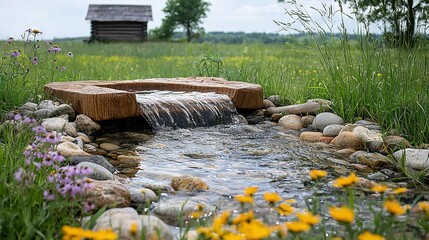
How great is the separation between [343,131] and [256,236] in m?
3.99

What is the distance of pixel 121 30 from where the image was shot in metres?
33.6

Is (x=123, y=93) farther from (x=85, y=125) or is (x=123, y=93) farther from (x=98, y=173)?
(x=98, y=173)

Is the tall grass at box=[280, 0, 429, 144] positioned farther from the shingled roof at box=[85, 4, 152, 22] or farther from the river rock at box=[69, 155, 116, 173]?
the shingled roof at box=[85, 4, 152, 22]

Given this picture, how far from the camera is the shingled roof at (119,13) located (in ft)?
108

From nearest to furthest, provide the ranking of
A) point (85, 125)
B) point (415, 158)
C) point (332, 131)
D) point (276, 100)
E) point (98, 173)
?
point (98, 173) < point (415, 158) < point (85, 125) < point (332, 131) < point (276, 100)

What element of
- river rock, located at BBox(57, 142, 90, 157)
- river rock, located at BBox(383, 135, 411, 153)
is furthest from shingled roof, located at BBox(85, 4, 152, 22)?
river rock, located at BBox(57, 142, 90, 157)

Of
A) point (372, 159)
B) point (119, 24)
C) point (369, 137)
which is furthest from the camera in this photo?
point (119, 24)

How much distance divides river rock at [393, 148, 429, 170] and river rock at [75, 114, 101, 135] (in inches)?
111

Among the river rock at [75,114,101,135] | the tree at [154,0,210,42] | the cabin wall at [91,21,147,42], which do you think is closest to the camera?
the river rock at [75,114,101,135]

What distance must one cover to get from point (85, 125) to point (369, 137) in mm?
2716

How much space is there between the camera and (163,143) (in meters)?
5.10

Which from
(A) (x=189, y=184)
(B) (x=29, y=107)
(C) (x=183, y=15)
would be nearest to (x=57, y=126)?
(B) (x=29, y=107)

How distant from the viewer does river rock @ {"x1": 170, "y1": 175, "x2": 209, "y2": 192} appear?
355cm

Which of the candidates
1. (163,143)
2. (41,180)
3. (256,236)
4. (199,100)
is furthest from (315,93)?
(256,236)
